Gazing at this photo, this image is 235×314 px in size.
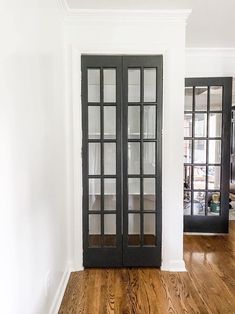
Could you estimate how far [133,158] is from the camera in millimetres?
2713

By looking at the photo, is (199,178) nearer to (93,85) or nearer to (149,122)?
(149,122)

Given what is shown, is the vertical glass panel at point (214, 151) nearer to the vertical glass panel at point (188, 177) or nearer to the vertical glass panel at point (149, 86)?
the vertical glass panel at point (188, 177)

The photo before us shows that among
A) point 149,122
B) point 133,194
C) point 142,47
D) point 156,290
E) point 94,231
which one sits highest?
point 142,47

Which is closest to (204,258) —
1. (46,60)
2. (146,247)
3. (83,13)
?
(146,247)

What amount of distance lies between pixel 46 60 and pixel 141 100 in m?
1.06

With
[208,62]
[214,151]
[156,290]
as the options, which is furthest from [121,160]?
[208,62]

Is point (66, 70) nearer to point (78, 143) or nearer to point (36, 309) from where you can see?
point (78, 143)

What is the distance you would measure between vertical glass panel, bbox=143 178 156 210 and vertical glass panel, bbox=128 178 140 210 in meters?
0.07

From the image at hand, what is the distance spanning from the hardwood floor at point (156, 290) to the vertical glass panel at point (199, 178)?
1.07 metres

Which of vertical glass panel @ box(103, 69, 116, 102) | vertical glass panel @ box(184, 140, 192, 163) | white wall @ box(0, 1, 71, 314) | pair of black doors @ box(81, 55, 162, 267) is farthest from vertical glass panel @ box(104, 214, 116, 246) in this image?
vertical glass panel @ box(184, 140, 192, 163)

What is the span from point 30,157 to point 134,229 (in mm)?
1590

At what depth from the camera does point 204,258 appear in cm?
301

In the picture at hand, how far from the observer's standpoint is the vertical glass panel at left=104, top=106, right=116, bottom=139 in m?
2.66

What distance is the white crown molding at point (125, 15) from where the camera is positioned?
2.50 m
